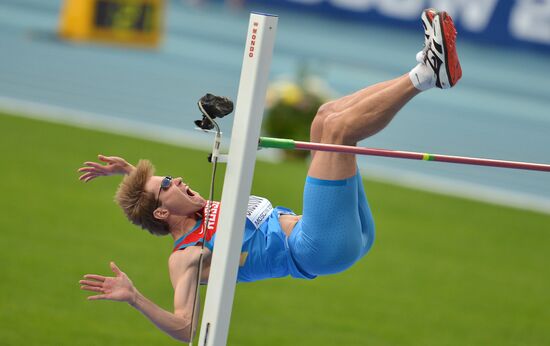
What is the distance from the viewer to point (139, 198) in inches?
183

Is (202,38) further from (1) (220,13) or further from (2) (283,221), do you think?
(2) (283,221)

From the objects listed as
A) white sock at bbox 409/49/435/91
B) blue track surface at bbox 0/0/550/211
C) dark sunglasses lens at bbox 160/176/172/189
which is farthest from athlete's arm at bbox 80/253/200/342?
blue track surface at bbox 0/0/550/211

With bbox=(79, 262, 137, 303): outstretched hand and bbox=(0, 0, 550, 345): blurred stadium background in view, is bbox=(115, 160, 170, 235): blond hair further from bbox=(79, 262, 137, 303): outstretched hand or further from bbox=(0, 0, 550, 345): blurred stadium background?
bbox=(0, 0, 550, 345): blurred stadium background

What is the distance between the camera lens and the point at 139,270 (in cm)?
→ 798

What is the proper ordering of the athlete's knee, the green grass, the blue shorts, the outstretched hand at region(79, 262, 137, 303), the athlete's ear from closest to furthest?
1. the outstretched hand at region(79, 262, 137, 303)
2. the athlete's knee
3. the blue shorts
4. the athlete's ear
5. the green grass

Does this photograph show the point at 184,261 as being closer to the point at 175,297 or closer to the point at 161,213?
the point at 175,297

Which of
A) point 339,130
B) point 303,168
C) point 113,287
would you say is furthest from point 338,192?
point 303,168

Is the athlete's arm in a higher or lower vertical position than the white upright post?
lower

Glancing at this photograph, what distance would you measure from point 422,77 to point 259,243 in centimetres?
108

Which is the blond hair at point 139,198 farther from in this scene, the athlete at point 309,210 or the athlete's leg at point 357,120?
the athlete's leg at point 357,120

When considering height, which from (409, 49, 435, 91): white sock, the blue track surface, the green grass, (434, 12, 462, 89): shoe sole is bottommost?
the green grass

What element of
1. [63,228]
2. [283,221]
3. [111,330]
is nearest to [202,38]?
[63,228]

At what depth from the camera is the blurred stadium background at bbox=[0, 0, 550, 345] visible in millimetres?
7336

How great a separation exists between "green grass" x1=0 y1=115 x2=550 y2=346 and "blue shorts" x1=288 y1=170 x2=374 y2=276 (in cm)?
226
